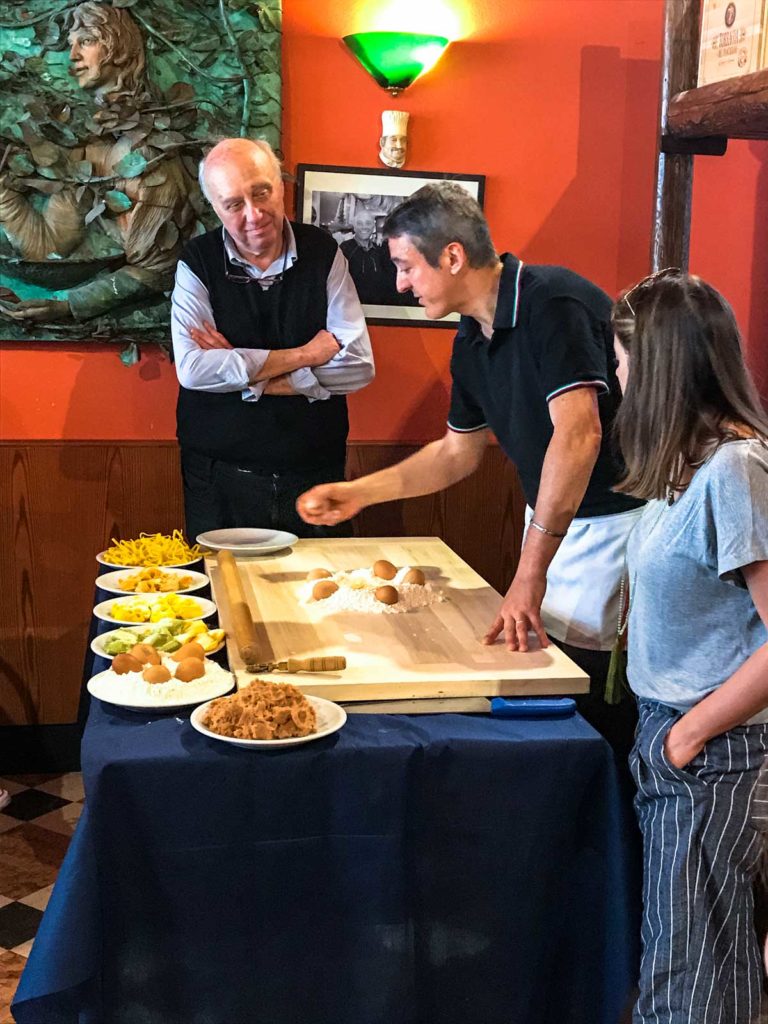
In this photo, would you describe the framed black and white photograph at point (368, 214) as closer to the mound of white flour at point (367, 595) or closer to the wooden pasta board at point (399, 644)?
the wooden pasta board at point (399, 644)

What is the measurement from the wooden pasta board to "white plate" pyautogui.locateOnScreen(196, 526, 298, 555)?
0.03 metres

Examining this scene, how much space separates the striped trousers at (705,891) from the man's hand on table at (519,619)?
1.43 feet

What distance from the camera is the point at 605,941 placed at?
1746 millimetres

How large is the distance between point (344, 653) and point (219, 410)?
1.52 metres

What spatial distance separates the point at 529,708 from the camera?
70.3 inches

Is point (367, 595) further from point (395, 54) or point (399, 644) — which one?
point (395, 54)

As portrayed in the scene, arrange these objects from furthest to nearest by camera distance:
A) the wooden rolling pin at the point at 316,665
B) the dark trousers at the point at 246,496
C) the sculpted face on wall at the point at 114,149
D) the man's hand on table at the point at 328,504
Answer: the sculpted face on wall at the point at 114,149, the dark trousers at the point at 246,496, the man's hand on table at the point at 328,504, the wooden rolling pin at the point at 316,665

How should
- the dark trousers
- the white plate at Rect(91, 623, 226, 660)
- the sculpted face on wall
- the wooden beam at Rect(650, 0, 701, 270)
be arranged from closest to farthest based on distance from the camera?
the white plate at Rect(91, 623, 226, 660) → the dark trousers → the sculpted face on wall → the wooden beam at Rect(650, 0, 701, 270)

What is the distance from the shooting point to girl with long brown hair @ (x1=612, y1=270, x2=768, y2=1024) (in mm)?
1550

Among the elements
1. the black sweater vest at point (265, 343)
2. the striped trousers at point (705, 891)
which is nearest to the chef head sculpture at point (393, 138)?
the black sweater vest at point (265, 343)

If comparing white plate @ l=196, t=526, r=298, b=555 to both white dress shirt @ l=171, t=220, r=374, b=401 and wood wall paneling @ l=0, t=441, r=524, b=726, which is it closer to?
white dress shirt @ l=171, t=220, r=374, b=401

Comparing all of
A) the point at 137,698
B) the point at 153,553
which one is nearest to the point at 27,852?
the point at 153,553

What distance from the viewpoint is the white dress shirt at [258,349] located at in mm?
3158

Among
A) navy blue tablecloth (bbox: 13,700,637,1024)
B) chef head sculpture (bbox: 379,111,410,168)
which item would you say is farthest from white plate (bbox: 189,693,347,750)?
chef head sculpture (bbox: 379,111,410,168)
